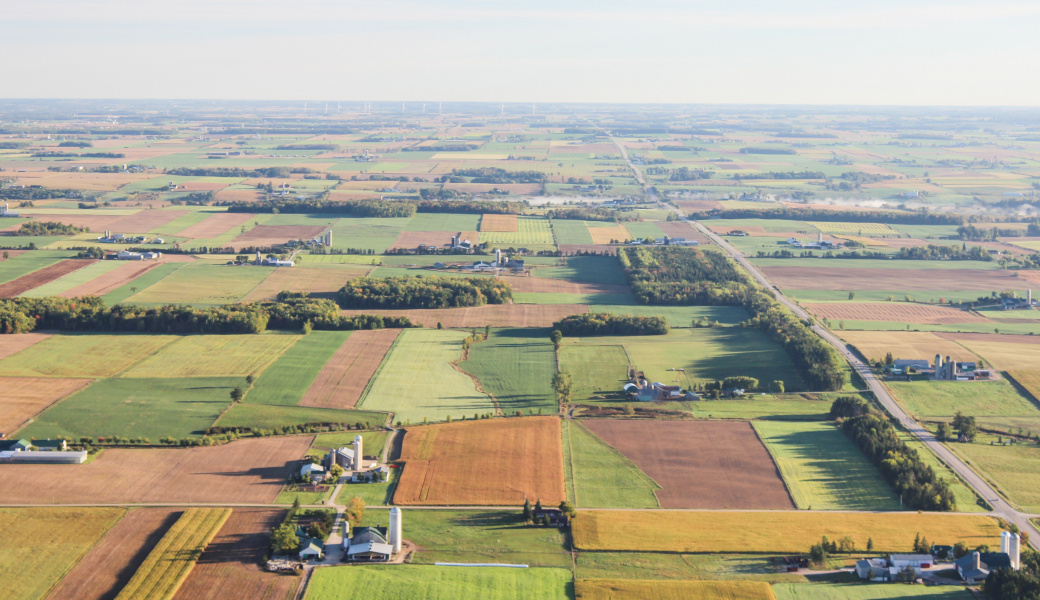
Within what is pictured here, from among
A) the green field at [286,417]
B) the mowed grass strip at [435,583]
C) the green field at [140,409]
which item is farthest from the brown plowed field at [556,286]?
the mowed grass strip at [435,583]

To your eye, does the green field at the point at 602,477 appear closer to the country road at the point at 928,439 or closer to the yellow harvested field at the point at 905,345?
the country road at the point at 928,439

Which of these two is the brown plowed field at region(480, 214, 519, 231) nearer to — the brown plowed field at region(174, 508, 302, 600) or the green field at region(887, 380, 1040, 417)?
the green field at region(887, 380, 1040, 417)

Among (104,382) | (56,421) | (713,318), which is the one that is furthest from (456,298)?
(56,421)

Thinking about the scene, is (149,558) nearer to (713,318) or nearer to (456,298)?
(456,298)

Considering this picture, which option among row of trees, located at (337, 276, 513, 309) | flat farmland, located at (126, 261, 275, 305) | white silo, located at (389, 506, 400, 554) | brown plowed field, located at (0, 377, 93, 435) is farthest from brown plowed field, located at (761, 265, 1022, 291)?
brown plowed field, located at (0, 377, 93, 435)

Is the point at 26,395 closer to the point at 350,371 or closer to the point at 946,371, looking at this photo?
the point at 350,371

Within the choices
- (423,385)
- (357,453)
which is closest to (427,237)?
(423,385)
